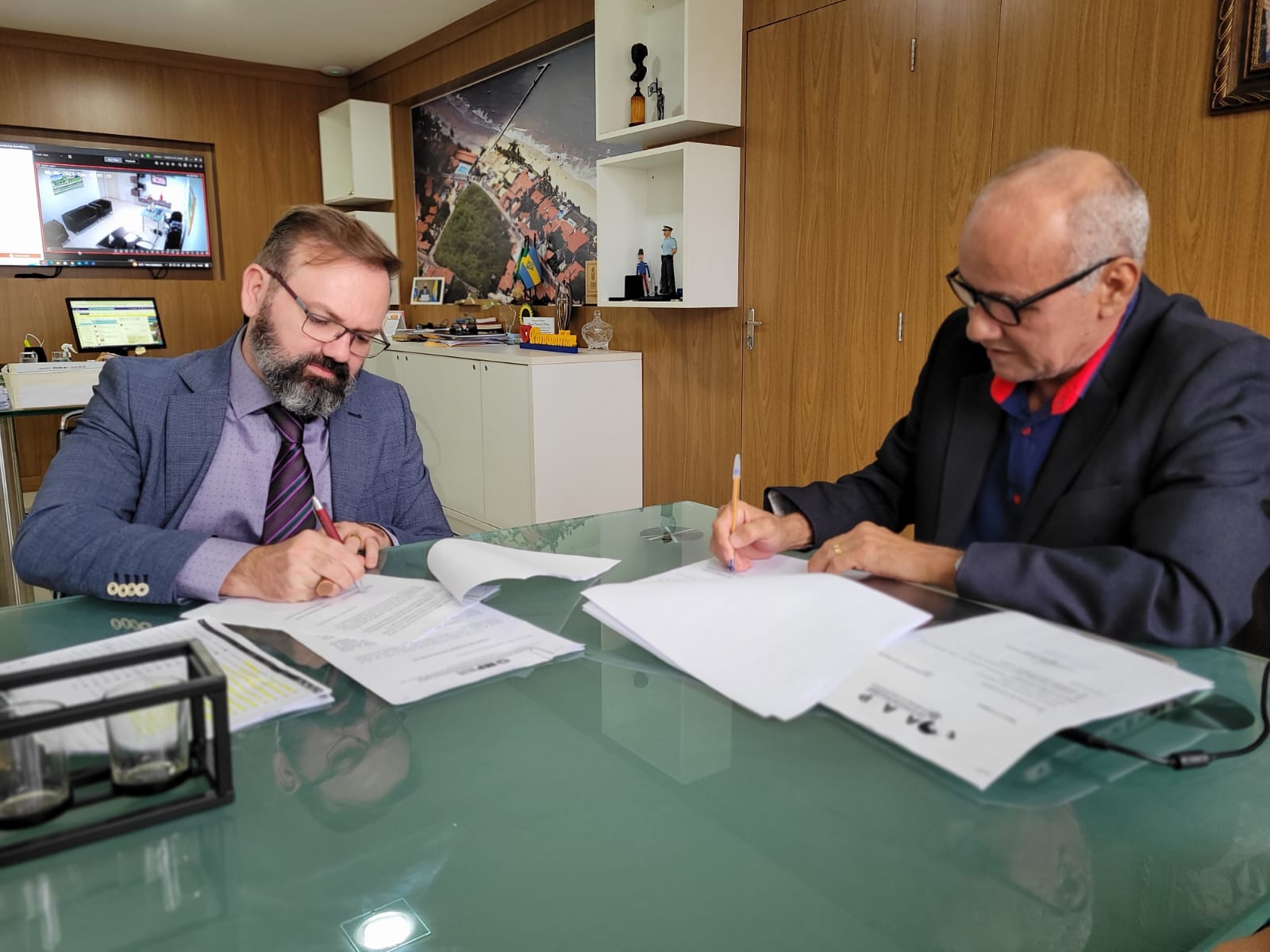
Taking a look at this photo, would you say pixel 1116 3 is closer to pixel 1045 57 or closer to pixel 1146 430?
pixel 1045 57

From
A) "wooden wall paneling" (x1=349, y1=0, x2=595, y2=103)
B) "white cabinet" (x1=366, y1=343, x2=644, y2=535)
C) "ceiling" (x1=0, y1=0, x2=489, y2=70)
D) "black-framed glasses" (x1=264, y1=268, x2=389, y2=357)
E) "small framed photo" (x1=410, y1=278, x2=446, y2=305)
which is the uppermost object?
"ceiling" (x1=0, y1=0, x2=489, y2=70)

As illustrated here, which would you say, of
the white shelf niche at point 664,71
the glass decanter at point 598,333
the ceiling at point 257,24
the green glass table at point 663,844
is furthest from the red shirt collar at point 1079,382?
the ceiling at point 257,24

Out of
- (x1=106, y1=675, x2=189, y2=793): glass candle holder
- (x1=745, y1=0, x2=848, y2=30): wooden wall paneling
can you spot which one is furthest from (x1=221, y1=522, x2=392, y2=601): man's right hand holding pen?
(x1=745, y1=0, x2=848, y2=30): wooden wall paneling

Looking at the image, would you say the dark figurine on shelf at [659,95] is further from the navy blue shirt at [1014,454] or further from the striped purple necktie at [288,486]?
the navy blue shirt at [1014,454]

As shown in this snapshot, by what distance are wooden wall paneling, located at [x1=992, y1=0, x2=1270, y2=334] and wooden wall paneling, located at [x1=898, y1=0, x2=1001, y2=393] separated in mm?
131

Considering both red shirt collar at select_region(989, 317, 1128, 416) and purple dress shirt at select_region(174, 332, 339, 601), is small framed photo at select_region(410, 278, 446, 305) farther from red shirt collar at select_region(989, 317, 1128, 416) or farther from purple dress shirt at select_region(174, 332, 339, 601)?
red shirt collar at select_region(989, 317, 1128, 416)

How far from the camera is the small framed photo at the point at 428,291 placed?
5.62 meters

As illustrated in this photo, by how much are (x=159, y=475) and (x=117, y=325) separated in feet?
13.8

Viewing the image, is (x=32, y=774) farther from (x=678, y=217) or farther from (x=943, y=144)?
(x=678, y=217)

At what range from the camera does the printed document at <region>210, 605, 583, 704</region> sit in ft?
3.15

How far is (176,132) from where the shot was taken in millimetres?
5855

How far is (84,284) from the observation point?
564cm

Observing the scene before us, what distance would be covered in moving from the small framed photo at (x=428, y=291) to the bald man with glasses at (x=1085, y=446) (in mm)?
4502

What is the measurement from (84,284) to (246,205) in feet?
3.65
